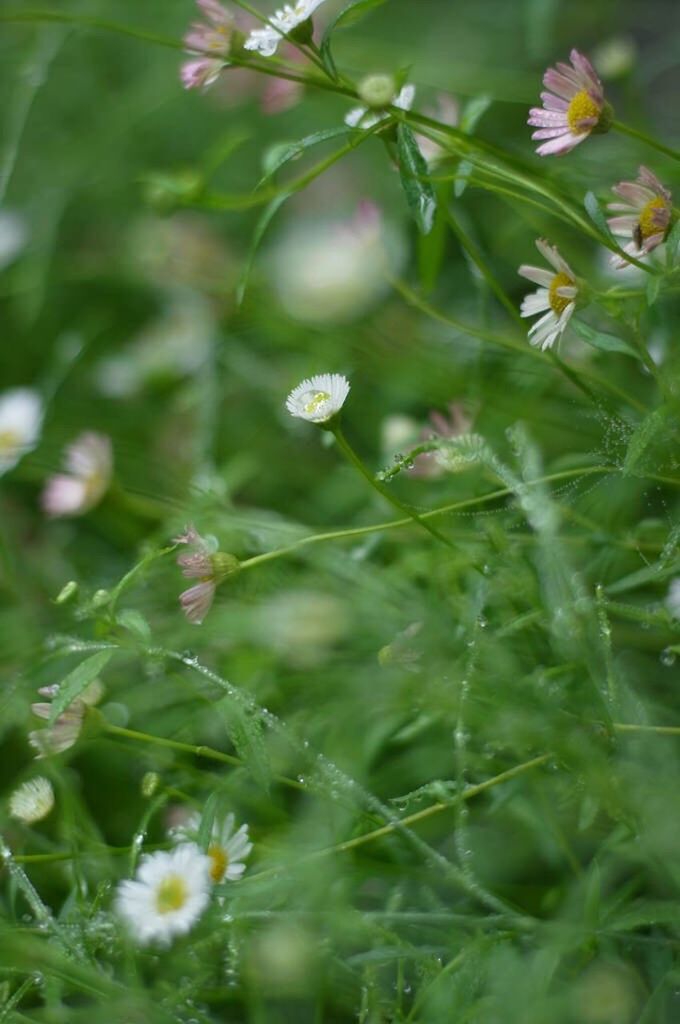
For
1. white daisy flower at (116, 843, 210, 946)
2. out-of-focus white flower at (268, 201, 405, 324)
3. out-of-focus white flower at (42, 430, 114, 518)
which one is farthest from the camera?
out-of-focus white flower at (268, 201, 405, 324)

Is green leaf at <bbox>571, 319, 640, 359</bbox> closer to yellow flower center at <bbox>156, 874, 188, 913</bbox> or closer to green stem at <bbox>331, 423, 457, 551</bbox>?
green stem at <bbox>331, 423, 457, 551</bbox>

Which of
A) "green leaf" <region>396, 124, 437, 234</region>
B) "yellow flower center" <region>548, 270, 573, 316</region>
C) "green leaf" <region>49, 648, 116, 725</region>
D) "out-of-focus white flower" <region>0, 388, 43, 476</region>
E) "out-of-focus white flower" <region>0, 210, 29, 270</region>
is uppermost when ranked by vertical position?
"green leaf" <region>396, 124, 437, 234</region>

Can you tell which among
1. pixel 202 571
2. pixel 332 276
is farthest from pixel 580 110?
pixel 332 276

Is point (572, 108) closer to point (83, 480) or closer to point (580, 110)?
point (580, 110)

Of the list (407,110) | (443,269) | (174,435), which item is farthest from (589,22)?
(407,110)

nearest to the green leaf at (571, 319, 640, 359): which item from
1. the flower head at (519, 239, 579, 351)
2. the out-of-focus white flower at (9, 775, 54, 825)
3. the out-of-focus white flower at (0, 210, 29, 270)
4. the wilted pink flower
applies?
the flower head at (519, 239, 579, 351)

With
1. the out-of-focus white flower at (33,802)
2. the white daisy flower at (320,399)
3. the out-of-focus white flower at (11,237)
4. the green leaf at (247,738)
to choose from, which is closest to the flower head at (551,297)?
the white daisy flower at (320,399)

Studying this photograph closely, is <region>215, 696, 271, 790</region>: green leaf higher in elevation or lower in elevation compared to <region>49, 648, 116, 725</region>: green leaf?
lower
